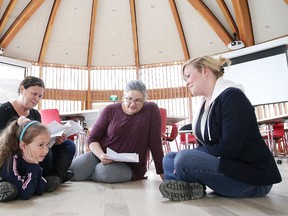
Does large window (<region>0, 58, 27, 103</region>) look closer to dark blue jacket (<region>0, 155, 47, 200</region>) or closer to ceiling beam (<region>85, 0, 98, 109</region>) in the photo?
ceiling beam (<region>85, 0, 98, 109</region>)

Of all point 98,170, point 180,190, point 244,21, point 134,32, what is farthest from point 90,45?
point 180,190

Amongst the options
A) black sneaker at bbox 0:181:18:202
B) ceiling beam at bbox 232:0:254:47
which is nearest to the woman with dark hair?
black sneaker at bbox 0:181:18:202

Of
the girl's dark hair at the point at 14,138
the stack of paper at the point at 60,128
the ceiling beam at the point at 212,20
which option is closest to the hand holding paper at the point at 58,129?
the stack of paper at the point at 60,128

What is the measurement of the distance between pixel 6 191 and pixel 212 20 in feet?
25.0

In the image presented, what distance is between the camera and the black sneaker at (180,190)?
1.32m

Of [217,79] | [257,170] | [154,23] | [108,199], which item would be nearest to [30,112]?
[108,199]

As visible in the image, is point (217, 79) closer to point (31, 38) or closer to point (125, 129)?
point (125, 129)

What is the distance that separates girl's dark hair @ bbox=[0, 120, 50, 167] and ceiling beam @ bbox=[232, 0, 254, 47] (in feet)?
22.7

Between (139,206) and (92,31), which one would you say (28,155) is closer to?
A: (139,206)

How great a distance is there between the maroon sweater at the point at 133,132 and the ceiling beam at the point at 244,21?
6.03m

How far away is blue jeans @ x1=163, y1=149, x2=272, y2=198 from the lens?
1333mm

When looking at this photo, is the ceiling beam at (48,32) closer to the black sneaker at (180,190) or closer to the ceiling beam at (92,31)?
the ceiling beam at (92,31)

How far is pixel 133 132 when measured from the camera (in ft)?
7.22

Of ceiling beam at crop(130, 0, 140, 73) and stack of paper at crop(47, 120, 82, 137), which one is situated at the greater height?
ceiling beam at crop(130, 0, 140, 73)
